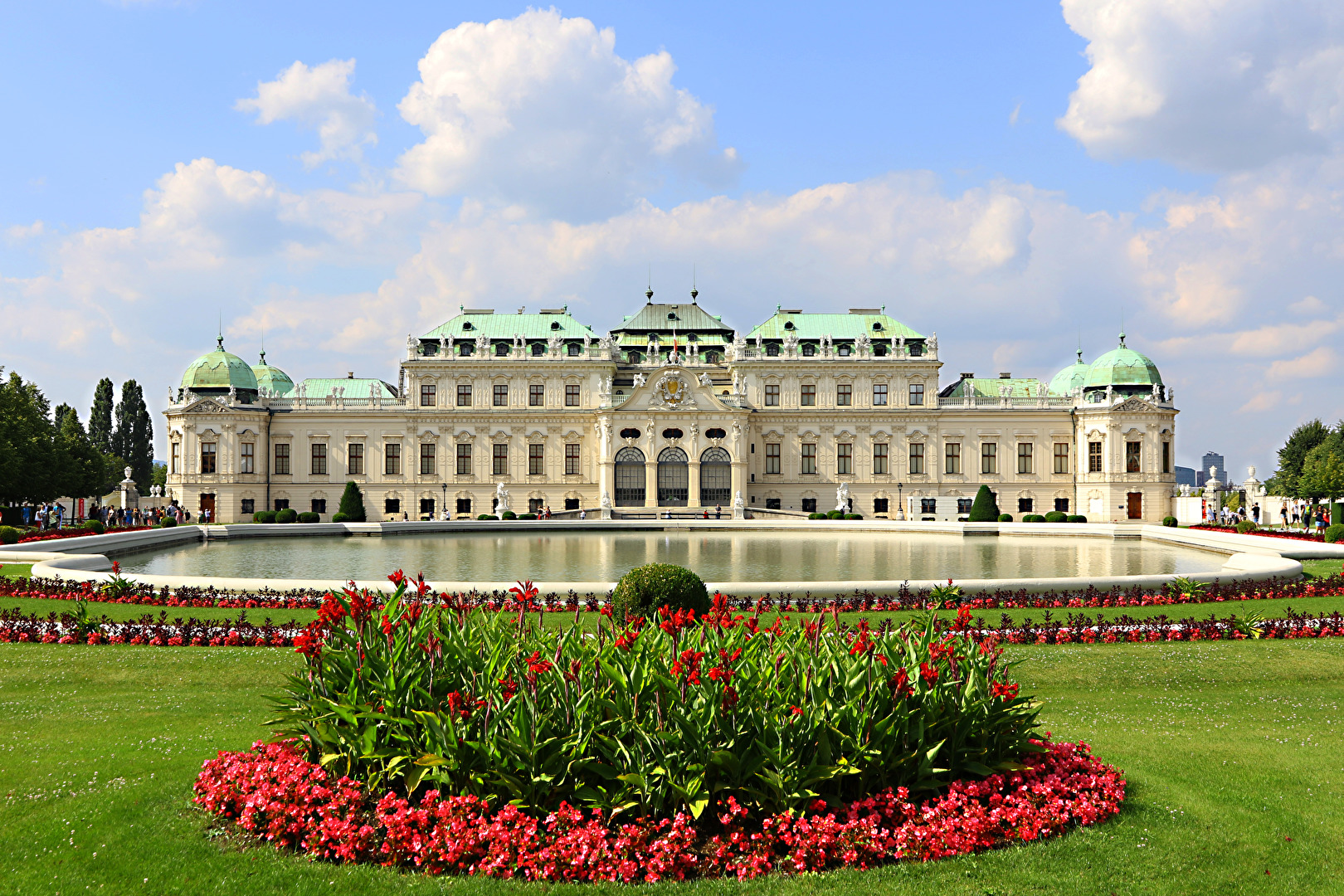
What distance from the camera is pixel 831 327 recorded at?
66.7 m

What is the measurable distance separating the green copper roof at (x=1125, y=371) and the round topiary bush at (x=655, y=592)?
192 ft

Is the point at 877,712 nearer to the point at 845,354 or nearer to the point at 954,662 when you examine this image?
the point at 954,662

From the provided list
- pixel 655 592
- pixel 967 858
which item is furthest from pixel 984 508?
pixel 967 858

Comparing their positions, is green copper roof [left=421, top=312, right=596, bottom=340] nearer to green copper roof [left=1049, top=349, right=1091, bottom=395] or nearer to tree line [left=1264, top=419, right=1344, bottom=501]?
green copper roof [left=1049, top=349, right=1091, bottom=395]

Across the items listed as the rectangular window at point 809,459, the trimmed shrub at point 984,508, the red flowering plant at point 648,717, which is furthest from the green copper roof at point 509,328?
the red flowering plant at point 648,717

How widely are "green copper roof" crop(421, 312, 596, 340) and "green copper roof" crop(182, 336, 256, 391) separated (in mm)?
13890

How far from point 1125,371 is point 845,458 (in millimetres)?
21340

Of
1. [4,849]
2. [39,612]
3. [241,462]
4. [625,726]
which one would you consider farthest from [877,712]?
[241,462]

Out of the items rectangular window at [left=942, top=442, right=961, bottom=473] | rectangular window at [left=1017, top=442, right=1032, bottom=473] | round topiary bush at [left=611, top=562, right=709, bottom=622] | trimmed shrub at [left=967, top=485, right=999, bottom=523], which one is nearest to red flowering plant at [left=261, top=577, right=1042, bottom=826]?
round topiary bush at [left=611, top=562, right=709, bottom=622]

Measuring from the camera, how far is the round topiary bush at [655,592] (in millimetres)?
14227

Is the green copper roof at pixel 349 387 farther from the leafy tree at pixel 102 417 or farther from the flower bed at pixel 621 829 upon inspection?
the flower bed at pixel 621 829

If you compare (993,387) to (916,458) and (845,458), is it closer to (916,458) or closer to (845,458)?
(916,458)

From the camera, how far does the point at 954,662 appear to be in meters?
7.66

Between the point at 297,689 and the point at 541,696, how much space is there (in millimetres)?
2383
